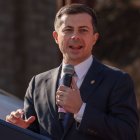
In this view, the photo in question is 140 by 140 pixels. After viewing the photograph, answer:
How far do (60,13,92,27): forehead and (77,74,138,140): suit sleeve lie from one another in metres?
0.39

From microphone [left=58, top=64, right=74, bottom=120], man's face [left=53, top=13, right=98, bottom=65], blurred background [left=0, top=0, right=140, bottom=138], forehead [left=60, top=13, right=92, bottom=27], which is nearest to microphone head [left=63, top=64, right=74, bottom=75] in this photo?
microphone [left=58, top=64, right=74, bottom=120]

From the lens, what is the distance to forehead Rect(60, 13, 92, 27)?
454cm

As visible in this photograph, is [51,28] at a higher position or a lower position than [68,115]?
lower

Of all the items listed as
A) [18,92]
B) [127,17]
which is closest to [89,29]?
[18,92]

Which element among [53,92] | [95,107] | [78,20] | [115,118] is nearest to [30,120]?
[53,92]

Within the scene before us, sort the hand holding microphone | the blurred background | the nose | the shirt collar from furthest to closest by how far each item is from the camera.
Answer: the blurred background, the shirt collar, the nose, the hand holding microphone

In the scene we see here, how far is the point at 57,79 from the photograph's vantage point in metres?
4.73

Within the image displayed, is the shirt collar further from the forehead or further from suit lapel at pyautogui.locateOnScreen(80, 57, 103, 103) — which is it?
the forehead

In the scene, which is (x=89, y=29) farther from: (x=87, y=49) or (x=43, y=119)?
(x=43, y=119)

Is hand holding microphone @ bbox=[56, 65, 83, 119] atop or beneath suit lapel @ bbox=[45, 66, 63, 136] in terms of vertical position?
atop

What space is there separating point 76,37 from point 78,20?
10 centimetres

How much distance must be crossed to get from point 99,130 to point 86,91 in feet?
0.87

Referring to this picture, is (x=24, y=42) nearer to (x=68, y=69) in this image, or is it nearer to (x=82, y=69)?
(x=82, y=69)

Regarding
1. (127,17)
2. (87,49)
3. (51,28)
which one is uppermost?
(87,49)
